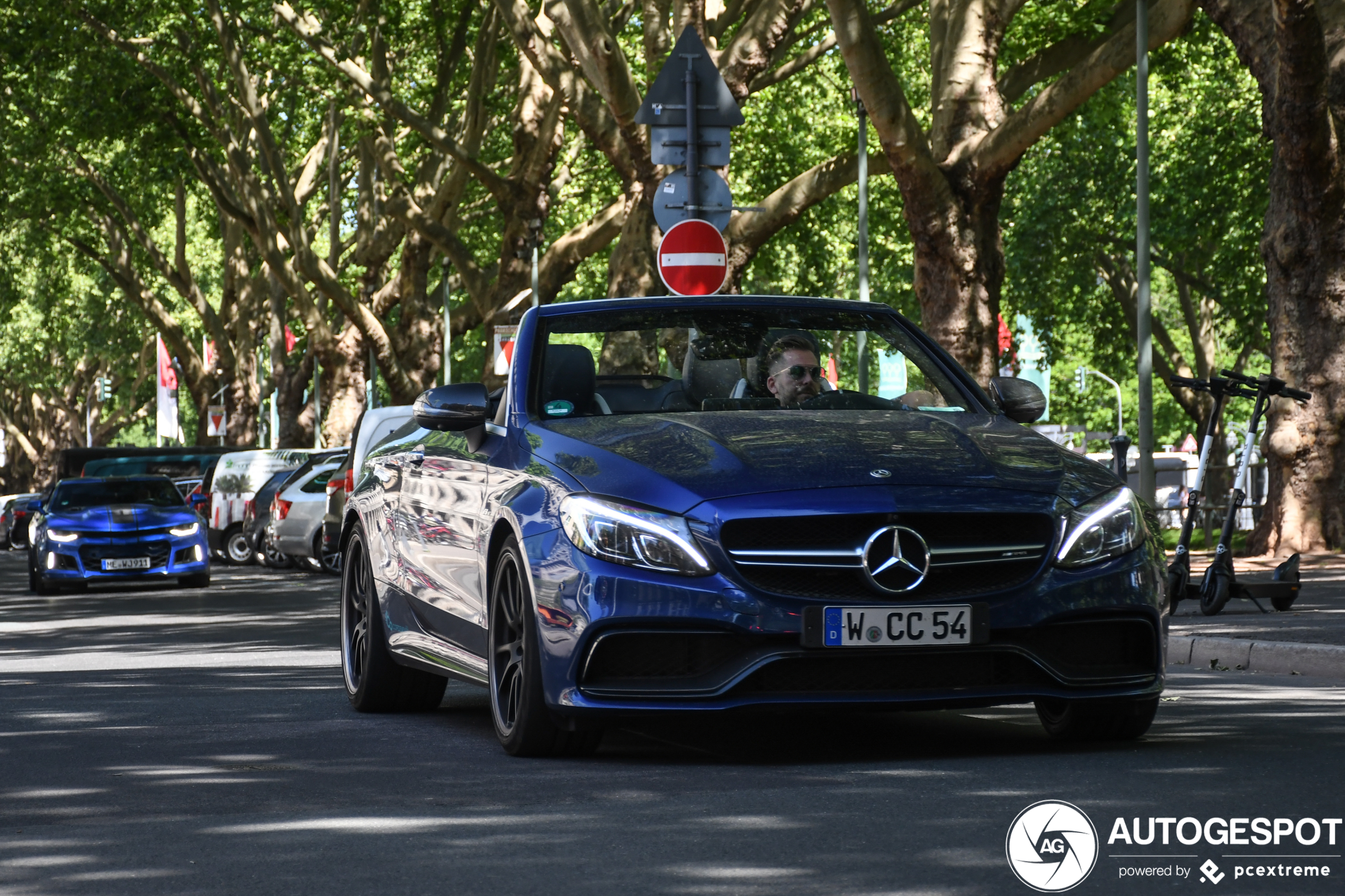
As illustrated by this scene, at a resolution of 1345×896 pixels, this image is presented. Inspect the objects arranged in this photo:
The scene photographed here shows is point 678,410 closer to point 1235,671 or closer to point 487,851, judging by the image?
point 487,851

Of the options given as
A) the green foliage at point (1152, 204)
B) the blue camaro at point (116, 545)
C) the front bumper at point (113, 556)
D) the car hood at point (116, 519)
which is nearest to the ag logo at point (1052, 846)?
the blue camaro at point (116, 545)

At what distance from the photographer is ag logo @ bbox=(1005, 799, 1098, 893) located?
4887 millimetres

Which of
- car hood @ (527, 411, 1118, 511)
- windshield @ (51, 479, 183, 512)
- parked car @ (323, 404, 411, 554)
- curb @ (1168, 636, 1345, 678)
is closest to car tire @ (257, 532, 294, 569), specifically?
windshield @ (51, 479, 183, 512)

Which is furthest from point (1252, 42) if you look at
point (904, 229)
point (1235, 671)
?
point (904, 229)

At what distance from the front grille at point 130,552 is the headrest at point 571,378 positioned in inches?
701

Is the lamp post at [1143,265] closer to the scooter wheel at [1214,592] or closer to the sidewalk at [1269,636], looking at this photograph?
the sidewalk at [1269,636]

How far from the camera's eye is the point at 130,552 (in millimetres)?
24969

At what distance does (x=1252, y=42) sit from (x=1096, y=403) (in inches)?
2689

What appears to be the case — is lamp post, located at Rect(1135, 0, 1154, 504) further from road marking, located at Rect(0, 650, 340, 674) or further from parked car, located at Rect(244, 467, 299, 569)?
parked car, located at Rect(244, 467, 299, 569)

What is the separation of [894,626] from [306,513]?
2116 centimetres

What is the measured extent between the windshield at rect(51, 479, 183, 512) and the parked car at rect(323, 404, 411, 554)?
264 cm

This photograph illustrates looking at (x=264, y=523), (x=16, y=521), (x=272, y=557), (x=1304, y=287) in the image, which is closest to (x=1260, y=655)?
(x=1304, y=287)

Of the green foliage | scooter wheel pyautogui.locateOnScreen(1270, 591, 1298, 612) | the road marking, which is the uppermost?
the green foliage

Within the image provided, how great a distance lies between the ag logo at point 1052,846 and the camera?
489cm
